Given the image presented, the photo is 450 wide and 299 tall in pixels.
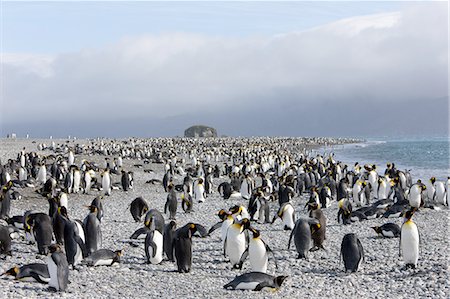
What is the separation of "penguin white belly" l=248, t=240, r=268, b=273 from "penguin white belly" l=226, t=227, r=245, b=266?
347 millimetres

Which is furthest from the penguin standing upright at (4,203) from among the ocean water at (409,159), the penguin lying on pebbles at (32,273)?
the ocean water at (409,159)

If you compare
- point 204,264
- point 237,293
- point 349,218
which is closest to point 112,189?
point 349,218

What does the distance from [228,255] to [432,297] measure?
10.1 feet

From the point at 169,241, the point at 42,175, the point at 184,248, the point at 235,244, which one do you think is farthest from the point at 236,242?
the point at 42,175

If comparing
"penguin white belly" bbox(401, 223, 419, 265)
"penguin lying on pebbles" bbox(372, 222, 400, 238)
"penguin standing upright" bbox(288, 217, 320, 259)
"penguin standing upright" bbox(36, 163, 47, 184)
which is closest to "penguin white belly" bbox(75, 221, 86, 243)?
"penguin standing upright" bbox(288, 217, 320, 259)

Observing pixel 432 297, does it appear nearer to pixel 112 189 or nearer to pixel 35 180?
pixel 112 189

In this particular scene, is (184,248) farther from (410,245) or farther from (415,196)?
(415,196)

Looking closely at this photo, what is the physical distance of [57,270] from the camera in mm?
6184

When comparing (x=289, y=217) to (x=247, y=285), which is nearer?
(x=247, y=285)

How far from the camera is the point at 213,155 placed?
39.9m

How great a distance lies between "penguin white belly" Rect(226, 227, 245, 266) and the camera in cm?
804

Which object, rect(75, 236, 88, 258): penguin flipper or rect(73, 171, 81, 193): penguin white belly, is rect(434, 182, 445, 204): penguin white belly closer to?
rect(73, 171, 81, 193): penguin white belly

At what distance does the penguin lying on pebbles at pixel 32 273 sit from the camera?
6449 mm

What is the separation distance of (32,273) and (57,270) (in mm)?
506
